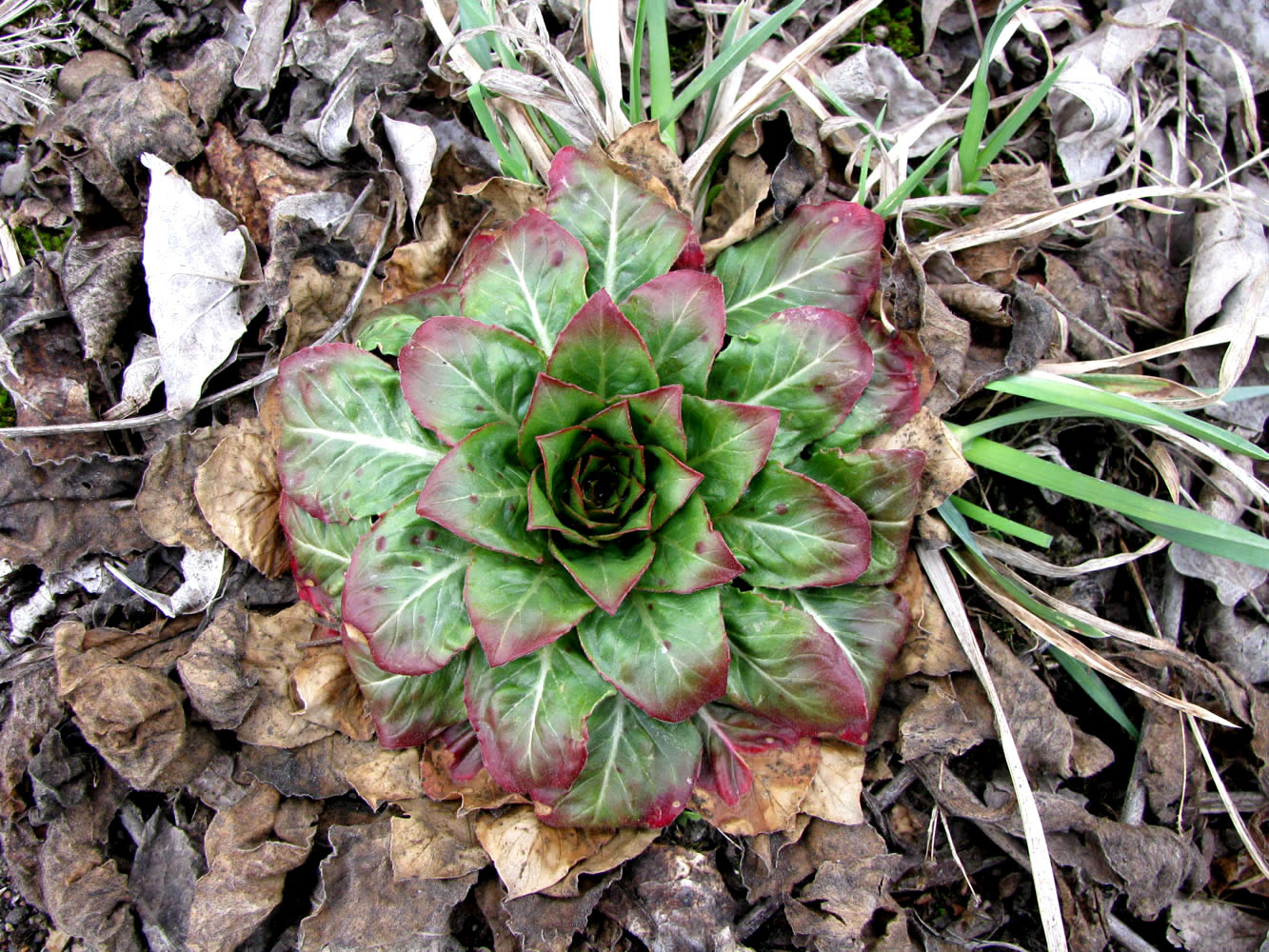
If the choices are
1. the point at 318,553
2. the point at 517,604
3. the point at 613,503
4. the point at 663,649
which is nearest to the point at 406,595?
the point at 517,604

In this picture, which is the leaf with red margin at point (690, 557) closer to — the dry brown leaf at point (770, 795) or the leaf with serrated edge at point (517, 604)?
the leaf with serrated edge at point (517, 604)

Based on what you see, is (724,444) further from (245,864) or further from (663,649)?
(245,864)

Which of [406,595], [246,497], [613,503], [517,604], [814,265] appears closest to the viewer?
[517,604]

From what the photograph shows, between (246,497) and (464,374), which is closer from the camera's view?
(464,374)

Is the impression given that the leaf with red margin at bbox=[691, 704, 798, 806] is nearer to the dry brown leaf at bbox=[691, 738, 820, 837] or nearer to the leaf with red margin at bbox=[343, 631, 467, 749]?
the dry brown leaf at bbox=[691, 738, 820, 837]

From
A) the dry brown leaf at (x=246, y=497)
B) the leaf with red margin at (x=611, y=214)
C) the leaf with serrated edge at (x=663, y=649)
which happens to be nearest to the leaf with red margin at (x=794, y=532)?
the leaf with serrated edge at (x=663, y=649)

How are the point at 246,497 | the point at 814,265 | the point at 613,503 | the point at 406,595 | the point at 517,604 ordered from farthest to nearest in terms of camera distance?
the point at 246,497, the point at 814,265, the point at 613,503, the point at 406,595, the point at 517,604
